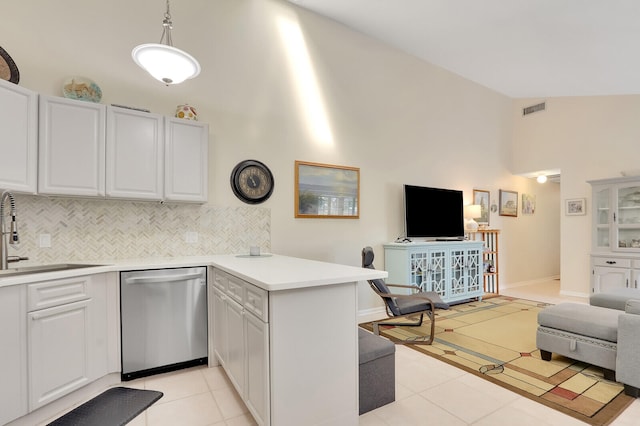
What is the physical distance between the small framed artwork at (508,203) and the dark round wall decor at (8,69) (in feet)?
23.4

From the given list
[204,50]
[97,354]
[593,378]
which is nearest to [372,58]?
[204,50]

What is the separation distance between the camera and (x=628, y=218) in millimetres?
4672

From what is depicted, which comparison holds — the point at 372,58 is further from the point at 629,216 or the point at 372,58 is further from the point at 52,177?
the point at 629,216

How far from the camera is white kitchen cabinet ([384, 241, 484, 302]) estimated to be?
4348mm

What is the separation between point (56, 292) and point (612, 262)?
6747 millimetres

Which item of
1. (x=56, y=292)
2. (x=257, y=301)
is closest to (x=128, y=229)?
(x=56, y=292)

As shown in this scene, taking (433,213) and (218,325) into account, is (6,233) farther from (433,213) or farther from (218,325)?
(433,213)

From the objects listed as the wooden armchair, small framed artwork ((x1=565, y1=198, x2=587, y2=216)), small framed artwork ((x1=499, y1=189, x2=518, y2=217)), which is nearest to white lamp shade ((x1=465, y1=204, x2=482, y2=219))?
small framed artwork ((x1=499, y1=189, x2=518, y2=217))

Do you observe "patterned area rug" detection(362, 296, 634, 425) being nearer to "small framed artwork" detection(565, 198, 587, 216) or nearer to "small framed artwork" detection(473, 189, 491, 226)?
"small framed artwork" detection(473, 189, 491, 226)

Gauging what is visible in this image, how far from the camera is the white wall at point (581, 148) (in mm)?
4982

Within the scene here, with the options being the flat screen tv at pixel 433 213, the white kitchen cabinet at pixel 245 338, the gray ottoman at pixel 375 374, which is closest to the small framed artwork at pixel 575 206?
the flat screen tv at pixel 433 213

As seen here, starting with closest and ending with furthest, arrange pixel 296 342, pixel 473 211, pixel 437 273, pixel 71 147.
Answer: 1. pixel 296 342
2. pixel 71 147
3. pixel 437 273
4. pixel 473 211

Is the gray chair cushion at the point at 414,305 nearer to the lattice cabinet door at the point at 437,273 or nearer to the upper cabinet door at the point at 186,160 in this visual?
the lattice cabinet door at the point at 437,273

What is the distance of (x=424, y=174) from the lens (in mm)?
5137
